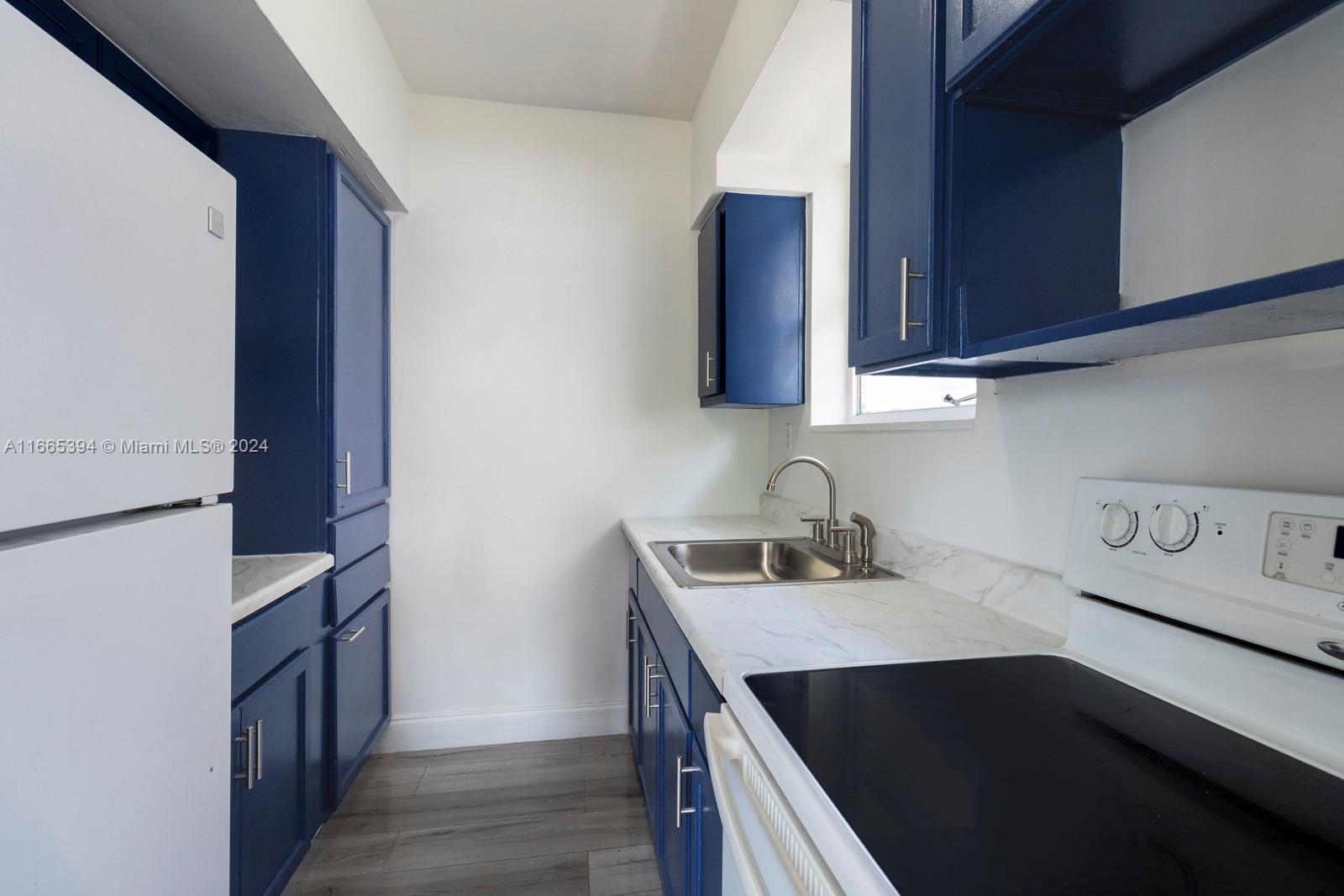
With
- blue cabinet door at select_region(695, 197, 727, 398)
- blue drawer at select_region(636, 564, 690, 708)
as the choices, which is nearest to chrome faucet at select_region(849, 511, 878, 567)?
blue drawer at select_region(636, 564, 690, 708)

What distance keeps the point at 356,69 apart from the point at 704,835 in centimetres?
222

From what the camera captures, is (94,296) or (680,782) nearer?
(94,296)

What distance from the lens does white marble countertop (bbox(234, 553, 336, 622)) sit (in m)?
1.33

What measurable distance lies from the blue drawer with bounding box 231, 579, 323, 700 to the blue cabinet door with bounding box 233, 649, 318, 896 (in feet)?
0.11

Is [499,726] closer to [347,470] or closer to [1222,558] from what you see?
[347,470]

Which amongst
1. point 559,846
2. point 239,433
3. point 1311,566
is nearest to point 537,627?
point 559,846

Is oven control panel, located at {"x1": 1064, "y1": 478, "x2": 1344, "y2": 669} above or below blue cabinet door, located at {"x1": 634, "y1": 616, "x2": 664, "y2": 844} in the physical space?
above

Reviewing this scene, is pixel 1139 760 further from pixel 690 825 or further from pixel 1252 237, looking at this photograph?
pixel 690 825

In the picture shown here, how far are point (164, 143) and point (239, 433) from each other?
3.80 feet

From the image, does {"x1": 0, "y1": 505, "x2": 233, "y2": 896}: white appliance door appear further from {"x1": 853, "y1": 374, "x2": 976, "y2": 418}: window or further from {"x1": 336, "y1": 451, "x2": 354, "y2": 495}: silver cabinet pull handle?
{"x1": 853, "y1": 374, "x2": 976, "y2": 418}: window

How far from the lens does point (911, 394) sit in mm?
1869

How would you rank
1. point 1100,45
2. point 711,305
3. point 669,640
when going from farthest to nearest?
point 711,305 < point 669,640 < point 1100,45

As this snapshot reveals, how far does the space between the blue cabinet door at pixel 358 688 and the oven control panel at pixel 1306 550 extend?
84.5 inches

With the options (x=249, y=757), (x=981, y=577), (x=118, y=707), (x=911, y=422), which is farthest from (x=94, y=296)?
(x=911, y=422)
